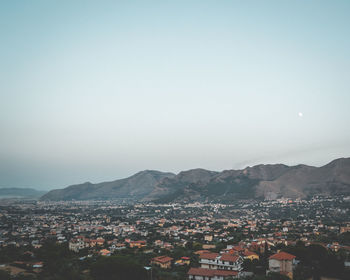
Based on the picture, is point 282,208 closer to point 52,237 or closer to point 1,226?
point 52,237

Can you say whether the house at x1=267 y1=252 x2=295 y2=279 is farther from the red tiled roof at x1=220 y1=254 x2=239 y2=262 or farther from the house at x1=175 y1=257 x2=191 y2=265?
the house at x1=175 y1=257 x2=191 y2=265

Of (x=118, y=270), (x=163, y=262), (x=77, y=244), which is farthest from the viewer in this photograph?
(x=77, y=244)

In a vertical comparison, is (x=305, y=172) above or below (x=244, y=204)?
above

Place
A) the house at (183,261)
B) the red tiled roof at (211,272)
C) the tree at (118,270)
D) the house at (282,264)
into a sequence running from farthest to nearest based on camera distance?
the house at (183,261) < the red tiled roof at (211,272) < the house at (282,264) < the tree at (118,270)

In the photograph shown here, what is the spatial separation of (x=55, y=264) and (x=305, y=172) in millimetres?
142010

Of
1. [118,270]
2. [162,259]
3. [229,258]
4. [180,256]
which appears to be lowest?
[180,256]

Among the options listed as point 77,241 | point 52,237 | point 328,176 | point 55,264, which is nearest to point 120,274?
point 55,264

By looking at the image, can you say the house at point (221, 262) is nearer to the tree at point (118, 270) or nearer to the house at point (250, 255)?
the house at point (250, 255)

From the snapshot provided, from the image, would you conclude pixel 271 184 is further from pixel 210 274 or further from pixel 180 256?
pixel 210 274

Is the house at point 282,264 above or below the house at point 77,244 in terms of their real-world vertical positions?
above

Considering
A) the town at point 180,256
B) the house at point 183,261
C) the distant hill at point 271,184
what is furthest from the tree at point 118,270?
the distant hill at point 271,184

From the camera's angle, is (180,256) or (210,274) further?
(180,256)

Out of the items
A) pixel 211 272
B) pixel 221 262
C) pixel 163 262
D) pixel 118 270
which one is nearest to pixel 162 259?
pixel 163 262

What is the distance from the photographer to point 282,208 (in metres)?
101
